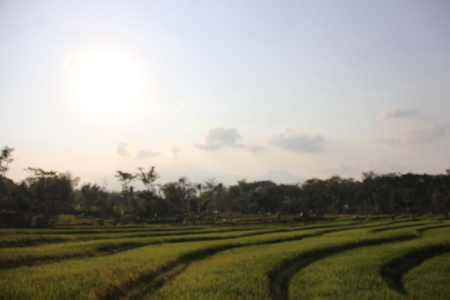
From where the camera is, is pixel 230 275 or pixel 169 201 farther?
pixel 169 201

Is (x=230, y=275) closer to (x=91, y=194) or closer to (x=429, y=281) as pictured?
(x=429, y=281)

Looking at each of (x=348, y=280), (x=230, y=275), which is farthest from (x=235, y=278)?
(x=348, y=280)

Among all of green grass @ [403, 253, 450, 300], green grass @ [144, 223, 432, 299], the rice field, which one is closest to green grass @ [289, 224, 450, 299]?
the rice field

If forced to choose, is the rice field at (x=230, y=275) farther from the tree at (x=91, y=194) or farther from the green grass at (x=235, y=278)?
the tree at (x=91, y=194)

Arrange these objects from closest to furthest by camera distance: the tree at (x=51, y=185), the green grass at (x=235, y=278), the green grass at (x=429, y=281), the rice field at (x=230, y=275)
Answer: the green grass at (x=235, y=278)
the rice field at (x=230, y=275)
the green grass at (x=429, y=281)
the tree at (x=51, y=185)

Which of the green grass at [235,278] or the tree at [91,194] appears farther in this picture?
the tree at [91,194]

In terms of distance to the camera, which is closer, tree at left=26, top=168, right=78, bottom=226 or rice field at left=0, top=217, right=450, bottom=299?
rice field at left=0, top=217, right=450, bottom=299

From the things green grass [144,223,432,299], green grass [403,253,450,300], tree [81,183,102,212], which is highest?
tree [81,183,102,212]

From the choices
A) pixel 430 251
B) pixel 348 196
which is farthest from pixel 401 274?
pixel 348 196

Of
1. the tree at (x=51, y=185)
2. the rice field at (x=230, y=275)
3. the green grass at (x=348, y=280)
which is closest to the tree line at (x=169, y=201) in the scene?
the tree at (x=51, y=185)

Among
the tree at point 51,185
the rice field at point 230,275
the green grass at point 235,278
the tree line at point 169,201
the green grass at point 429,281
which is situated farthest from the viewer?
the tree at point 51,185

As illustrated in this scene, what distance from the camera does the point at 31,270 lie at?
11.7 meters

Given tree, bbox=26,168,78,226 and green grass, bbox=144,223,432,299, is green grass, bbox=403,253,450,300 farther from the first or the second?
tree, bbox=26,168,78,226

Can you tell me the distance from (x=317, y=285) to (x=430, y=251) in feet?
35.4
